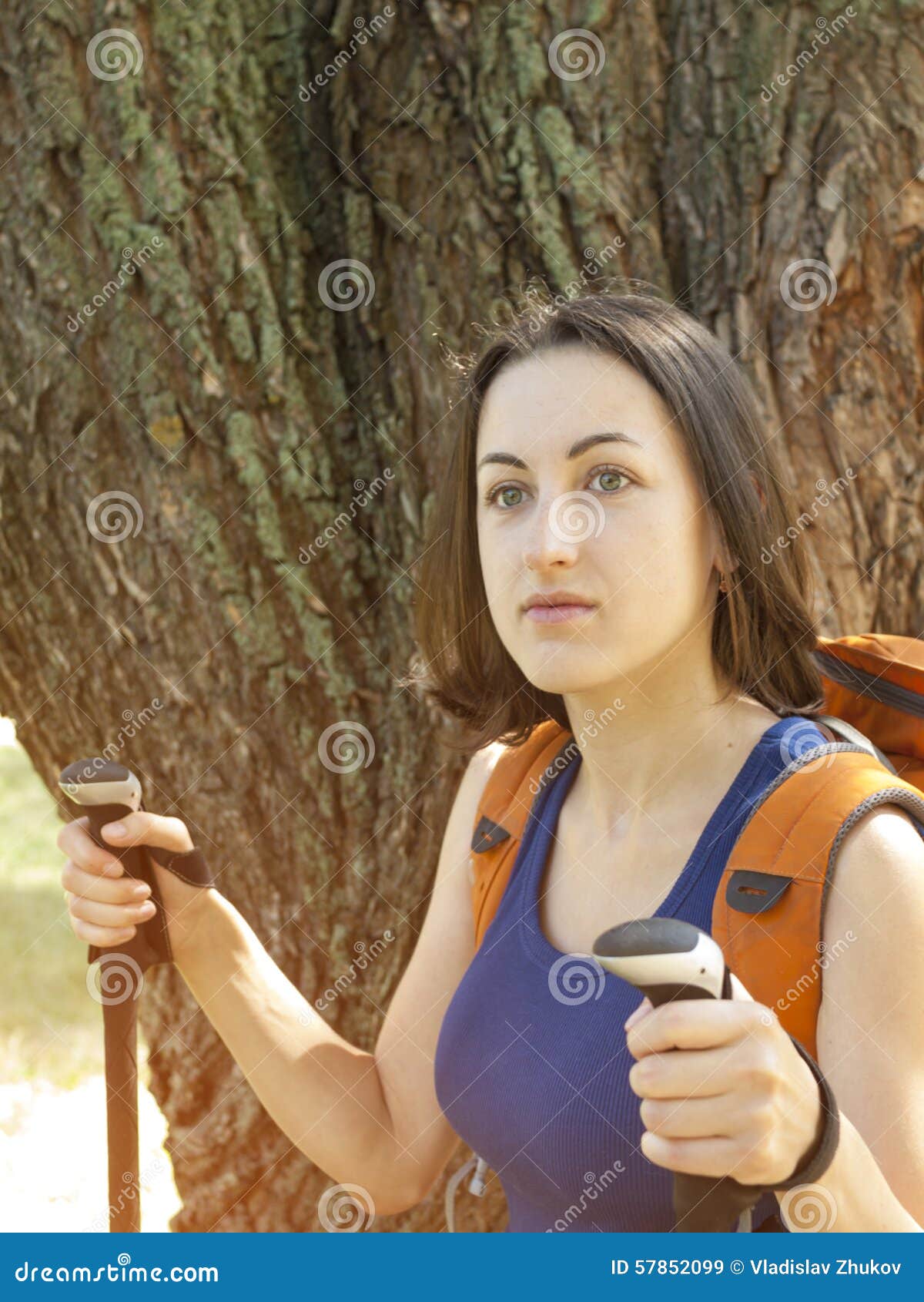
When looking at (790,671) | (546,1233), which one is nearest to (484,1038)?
(546,1233)

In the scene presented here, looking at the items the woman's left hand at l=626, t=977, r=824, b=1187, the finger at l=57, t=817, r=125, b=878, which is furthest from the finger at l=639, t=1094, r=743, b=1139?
the finger at l=57, t=817, r=125, b=878

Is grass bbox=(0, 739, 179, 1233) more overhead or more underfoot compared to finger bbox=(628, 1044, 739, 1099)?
more underfoot

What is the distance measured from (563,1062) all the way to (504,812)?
1.58 ft

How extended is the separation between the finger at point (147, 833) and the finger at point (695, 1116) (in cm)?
95

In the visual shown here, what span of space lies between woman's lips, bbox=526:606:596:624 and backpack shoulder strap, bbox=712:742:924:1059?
0.36 meters

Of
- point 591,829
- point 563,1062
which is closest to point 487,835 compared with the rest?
point 591,829

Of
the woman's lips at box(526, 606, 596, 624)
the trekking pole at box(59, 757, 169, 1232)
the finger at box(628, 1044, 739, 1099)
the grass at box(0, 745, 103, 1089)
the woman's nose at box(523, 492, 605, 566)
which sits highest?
the woman's nose at box(523, 492, 605, 566)

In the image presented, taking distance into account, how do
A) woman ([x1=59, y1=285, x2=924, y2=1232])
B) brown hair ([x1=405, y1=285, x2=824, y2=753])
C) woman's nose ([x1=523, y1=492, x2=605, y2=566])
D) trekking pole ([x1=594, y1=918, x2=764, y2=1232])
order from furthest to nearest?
brown hair ([x1=405, y1=285, x2=824, y2=753]), woman's nose ([x1=523, y1=492, x2=605, y2=566]), woman ([x1=59, y1=285, x2=924, y2=1232]), trekking pole ([x1=594, y1=918, x2=764, y2=1232])

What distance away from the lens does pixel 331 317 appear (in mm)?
2621

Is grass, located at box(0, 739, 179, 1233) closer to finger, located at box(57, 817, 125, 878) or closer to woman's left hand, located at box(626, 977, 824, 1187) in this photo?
finger, located at box(57, 817, 125, 878)

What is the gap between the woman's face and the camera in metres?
1.81

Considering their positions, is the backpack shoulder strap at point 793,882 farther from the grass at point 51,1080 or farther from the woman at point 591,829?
the grass at point 51,1080

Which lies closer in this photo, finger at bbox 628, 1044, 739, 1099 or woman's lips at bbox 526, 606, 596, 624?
finger at bbox 628, 1044, 739, 1099

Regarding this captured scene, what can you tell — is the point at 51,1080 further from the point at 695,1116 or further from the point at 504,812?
the point at 695,1116
